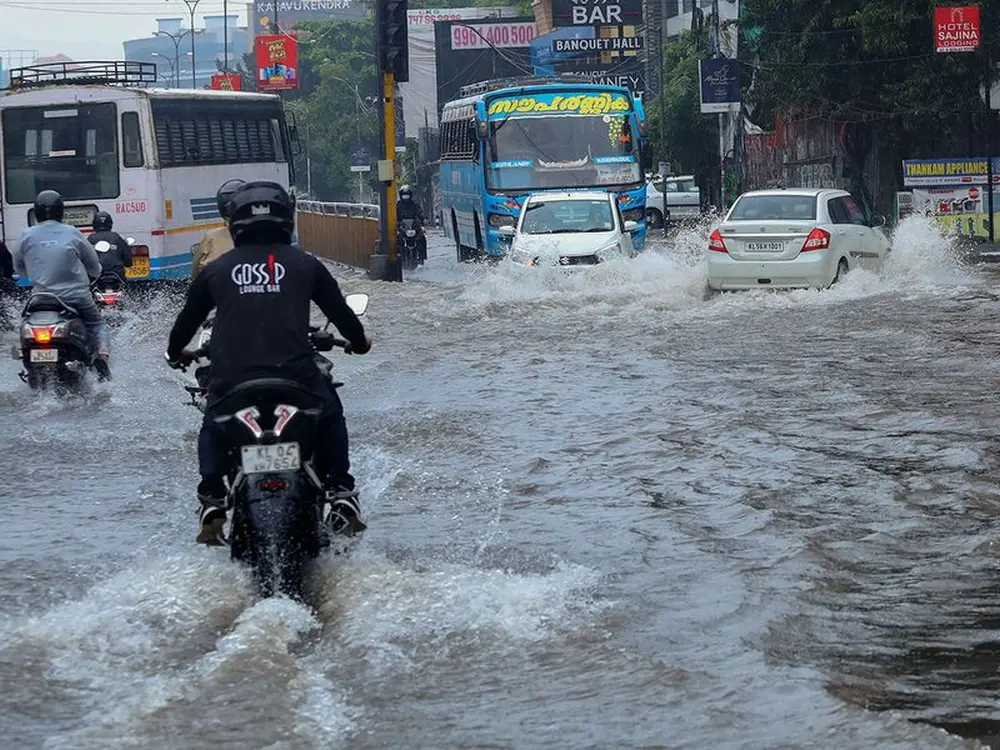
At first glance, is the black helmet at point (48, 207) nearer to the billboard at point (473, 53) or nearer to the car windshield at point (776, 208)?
the car windshield at point (776, 208)

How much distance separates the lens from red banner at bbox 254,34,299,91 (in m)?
79.5

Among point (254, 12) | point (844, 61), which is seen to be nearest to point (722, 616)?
point (844, 61)

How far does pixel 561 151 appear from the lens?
99.3ft

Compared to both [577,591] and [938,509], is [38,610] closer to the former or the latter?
[577,591]

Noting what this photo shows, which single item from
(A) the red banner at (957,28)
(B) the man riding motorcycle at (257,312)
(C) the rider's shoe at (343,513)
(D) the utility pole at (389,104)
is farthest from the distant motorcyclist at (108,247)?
(A) the red banner at (957,28)

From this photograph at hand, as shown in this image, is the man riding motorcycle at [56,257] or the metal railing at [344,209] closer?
the man riding motorcycle at [56,257]

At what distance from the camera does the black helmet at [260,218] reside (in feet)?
22.1

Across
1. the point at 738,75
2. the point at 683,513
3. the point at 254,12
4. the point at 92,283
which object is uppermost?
the point at 254,12

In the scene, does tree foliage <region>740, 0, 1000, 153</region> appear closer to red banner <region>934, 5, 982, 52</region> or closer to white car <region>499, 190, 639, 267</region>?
red banner <region>934, 5, 982, 52</region>

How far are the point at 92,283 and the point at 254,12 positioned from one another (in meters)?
183

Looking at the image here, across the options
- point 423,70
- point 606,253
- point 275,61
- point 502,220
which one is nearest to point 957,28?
point 502,220

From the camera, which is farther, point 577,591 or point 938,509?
point 938,509

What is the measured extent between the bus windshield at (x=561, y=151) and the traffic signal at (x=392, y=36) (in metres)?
3.61

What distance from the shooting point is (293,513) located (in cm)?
659
